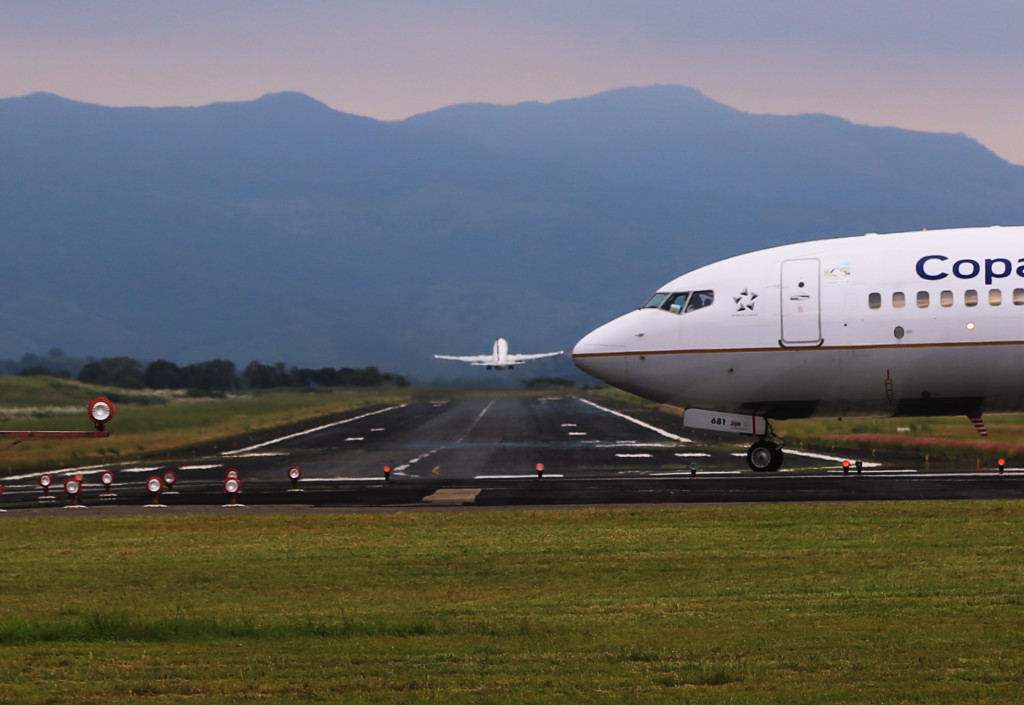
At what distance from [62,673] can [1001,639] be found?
10899 millimetres

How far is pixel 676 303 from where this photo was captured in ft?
118

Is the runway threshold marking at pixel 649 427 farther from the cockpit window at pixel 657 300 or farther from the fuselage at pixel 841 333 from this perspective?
the fuselage at pixel 841 333

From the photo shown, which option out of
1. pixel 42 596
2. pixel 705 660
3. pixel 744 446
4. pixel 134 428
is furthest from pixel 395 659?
pixel 134 428

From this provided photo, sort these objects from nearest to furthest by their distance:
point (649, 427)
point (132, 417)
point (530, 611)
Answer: point (530, 611) → point (649, 427) → point (132, 417)

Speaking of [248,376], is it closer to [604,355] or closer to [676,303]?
[604,355]

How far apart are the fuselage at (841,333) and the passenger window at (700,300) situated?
4 cm

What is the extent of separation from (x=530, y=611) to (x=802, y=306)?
18827 mm

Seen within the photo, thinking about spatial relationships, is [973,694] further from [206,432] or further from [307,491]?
[206,432]

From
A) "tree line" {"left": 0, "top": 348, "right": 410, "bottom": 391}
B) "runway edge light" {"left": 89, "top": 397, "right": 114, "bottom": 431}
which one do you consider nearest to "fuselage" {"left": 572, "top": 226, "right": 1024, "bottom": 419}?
"runway edge light" {"left": 89, "top": 397, "right": 114, "bottom": 431}

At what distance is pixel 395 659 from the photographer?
14.4m

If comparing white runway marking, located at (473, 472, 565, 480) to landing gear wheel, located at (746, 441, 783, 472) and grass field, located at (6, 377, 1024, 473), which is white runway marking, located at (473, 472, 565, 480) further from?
grass field, located at (6, 377, 1024, 473)

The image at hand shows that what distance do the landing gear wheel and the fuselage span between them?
118 cm

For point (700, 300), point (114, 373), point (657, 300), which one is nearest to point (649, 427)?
point (657, 300)

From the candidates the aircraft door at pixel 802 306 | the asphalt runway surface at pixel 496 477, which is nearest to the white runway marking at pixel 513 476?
the asphalt runway surface at pixel 496 477
